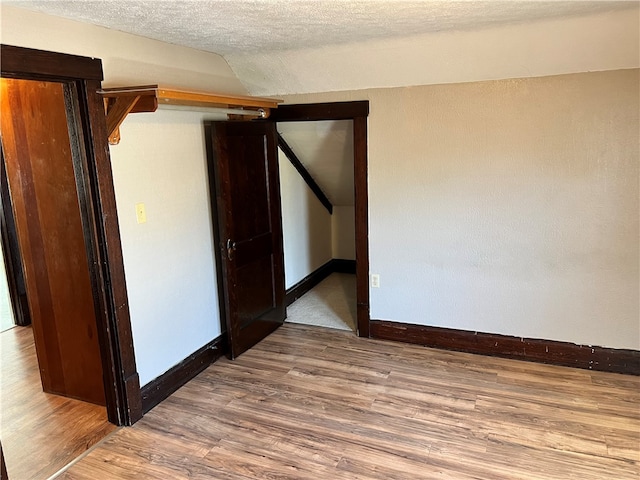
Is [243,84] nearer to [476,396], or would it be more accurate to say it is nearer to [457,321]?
[457,321]

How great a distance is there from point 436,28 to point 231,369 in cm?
252

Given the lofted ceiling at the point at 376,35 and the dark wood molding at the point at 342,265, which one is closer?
the lofted ceiling at the point at 376,35

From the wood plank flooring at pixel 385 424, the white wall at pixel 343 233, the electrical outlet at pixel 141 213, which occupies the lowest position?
the wood plank flooring at pixel 385 424

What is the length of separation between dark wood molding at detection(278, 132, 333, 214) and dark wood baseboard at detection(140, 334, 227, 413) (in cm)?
175

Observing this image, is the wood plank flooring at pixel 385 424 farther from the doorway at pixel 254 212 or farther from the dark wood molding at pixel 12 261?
the dark wood molding at pixel 12 261

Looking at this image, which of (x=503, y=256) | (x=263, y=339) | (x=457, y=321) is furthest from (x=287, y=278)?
(x=503, y=256)

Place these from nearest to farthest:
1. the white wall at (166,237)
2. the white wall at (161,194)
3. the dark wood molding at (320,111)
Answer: the white wall at (161,194), the white wall at (166,237), the dark wood molding at (320,111)

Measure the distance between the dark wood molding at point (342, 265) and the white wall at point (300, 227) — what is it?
197 millimetres

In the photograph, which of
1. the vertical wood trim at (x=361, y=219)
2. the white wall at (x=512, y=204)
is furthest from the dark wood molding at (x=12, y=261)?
the vertical wood trim at (x=361, y=219)

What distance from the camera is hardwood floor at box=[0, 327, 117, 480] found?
8.04 feet

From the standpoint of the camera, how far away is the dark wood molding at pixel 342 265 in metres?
5.56

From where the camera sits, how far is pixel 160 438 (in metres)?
2.60

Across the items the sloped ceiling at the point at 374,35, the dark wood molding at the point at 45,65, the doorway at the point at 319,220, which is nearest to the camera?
the dark wood molding at the point at 45,65

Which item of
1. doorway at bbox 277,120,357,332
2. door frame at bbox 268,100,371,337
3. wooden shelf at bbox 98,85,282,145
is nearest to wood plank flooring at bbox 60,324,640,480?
door frame at bbox 268,100,371,337
